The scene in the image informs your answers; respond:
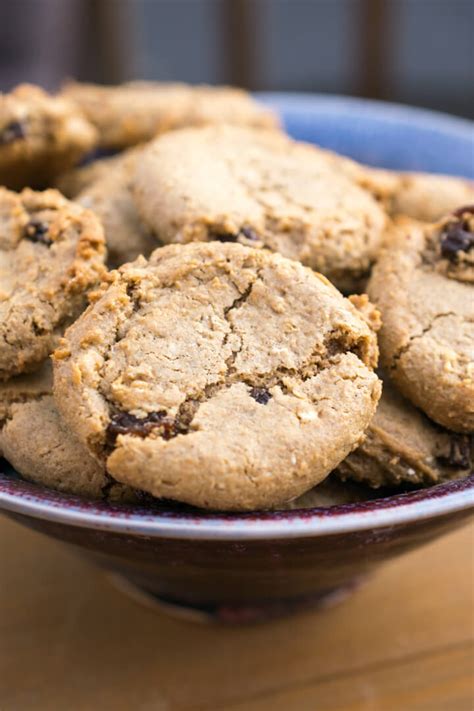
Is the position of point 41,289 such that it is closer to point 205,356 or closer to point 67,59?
point 205,356

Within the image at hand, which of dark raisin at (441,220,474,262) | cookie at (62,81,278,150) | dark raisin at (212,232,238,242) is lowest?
dark raisin at (441,220,474,262)

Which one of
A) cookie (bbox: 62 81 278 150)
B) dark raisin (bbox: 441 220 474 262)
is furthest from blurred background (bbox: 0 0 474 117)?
dark raisin (bbox: 441 220 474 262)

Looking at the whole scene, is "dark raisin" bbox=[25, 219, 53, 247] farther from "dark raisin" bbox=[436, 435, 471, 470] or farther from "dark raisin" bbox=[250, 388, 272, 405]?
"dark raisin" bbox=[436, 435, 471, 470]

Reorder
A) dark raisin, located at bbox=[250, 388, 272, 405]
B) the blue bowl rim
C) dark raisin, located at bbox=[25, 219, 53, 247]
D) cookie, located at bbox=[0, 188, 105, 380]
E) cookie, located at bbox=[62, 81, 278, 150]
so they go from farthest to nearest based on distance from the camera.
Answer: the blue bowl rim → cookie, located at bbox=[62, 81, 278, 150] → dark raisin, located at bbox=[25, 219, 53, 247] → cookie, located at bbox=[0, 188, 105, 380] → dark raisin, located at bbox=[250, 388, 272, 405]

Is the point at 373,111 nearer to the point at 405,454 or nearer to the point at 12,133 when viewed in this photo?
the point at 12,133

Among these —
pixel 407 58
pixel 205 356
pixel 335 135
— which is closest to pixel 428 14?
pixel 407 58

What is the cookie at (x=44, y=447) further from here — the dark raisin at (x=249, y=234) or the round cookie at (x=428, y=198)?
the round cookie at (x=428, y=198)

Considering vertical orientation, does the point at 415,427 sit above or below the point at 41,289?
below

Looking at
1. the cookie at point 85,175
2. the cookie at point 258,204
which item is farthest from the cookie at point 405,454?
the cookie at point 85,175
